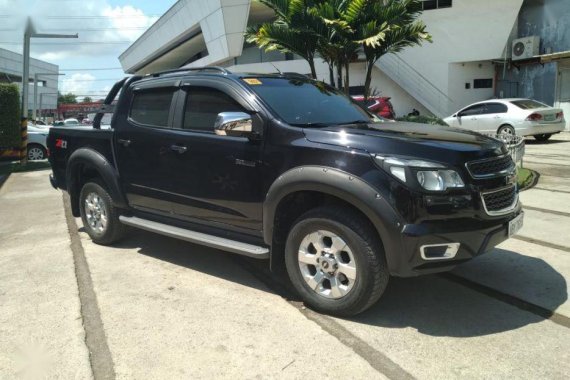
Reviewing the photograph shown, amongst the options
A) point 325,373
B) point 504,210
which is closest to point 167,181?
point 325,373

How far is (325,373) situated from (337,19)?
9705 millimetres

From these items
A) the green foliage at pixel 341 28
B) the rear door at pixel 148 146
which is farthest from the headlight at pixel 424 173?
the green foliage at pixel 341 28

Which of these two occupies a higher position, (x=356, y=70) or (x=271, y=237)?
(x=356, y=70)

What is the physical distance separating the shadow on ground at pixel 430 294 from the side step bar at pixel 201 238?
451 mm

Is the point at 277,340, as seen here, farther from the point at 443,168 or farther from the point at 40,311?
the point at 40,311

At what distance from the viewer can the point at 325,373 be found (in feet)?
10.4

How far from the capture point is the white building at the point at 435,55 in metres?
25.5

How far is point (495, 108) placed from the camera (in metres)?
17.1

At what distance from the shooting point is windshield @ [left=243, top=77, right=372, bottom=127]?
179 inches

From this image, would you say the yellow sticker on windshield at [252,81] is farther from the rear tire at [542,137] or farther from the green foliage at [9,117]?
the rear tire at [542,137]

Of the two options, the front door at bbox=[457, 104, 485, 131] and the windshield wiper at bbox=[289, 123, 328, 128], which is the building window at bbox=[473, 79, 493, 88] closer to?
the front door at bbox=[457, 104, 485, 131]

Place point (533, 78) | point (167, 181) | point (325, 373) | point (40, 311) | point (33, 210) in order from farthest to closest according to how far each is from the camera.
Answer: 1. point (533, 78)
2. point (33, 210)
3. point (167, 181)
4. point (40, 311)
5. point (325, 373)

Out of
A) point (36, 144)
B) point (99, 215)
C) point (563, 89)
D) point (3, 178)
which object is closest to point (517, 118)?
point (563, 89)

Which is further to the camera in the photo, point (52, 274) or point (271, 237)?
point (52, 274)
